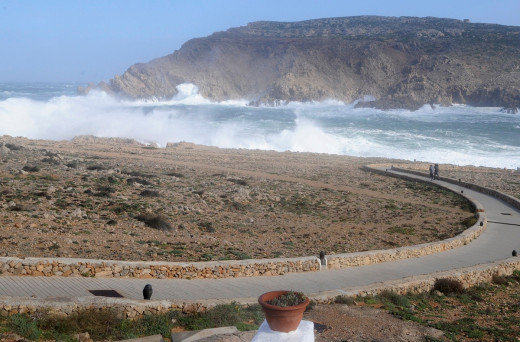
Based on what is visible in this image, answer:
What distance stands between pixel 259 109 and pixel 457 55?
44293 mm

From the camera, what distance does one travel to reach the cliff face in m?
107

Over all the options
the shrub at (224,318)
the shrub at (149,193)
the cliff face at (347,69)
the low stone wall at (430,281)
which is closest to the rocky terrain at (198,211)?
the shrub at (149,193)

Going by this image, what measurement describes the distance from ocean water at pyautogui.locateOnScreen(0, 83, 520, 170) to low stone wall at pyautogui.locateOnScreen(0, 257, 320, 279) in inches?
1677

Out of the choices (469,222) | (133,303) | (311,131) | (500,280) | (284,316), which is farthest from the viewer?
(311,131)

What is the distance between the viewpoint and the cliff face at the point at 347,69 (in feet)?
350

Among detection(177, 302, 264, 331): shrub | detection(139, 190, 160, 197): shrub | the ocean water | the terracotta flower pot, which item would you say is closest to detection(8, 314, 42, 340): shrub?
detection(177, 302, 264, 331): shrub

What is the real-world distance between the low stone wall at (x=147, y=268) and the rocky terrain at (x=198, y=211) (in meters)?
1.46

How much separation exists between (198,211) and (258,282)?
8182 millimetres

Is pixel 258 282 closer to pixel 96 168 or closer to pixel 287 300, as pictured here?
pixel 287 300

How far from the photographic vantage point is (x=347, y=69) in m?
124

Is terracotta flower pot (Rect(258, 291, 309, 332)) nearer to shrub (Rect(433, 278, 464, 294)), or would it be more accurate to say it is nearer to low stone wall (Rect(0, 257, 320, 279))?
low stone wall (Rect(0, 257, 320, 279))

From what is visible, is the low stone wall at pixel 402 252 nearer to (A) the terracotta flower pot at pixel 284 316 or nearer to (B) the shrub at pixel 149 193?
(A) the terracotta flower pot at pixel 284 316

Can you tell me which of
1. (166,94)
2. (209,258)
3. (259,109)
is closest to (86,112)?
(259,109)

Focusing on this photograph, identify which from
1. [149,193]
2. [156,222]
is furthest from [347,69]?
[156,222]
